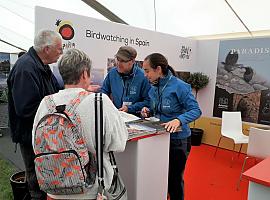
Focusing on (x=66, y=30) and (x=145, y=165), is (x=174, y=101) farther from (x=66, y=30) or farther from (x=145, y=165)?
(x=66, y=30)

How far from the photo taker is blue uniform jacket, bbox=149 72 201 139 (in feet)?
6.57

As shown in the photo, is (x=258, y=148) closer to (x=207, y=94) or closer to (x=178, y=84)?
(x=178, y=84)

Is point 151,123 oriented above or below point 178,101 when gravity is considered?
below

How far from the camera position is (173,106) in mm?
2059

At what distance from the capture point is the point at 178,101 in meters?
2.05

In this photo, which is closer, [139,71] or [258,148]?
[139,71]

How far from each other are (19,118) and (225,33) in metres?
4.36

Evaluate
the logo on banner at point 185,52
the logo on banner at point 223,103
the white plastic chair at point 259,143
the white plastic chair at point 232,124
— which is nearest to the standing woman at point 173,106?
the white plastic chair at point 259,143

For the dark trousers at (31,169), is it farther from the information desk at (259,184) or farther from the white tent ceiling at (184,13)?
the white tent ceiling at (184,13)

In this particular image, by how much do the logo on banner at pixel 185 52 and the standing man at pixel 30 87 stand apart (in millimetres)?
3440

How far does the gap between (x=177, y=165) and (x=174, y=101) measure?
533 mm

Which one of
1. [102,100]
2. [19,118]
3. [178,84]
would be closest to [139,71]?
[178,84]

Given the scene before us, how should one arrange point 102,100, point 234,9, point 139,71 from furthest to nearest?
1. point 234,9
2. point 139,71
3. point 102,100

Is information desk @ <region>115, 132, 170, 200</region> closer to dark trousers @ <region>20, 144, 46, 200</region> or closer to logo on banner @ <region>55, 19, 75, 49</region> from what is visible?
dark trousers @ <region>20, 144, 46, 200</region>
